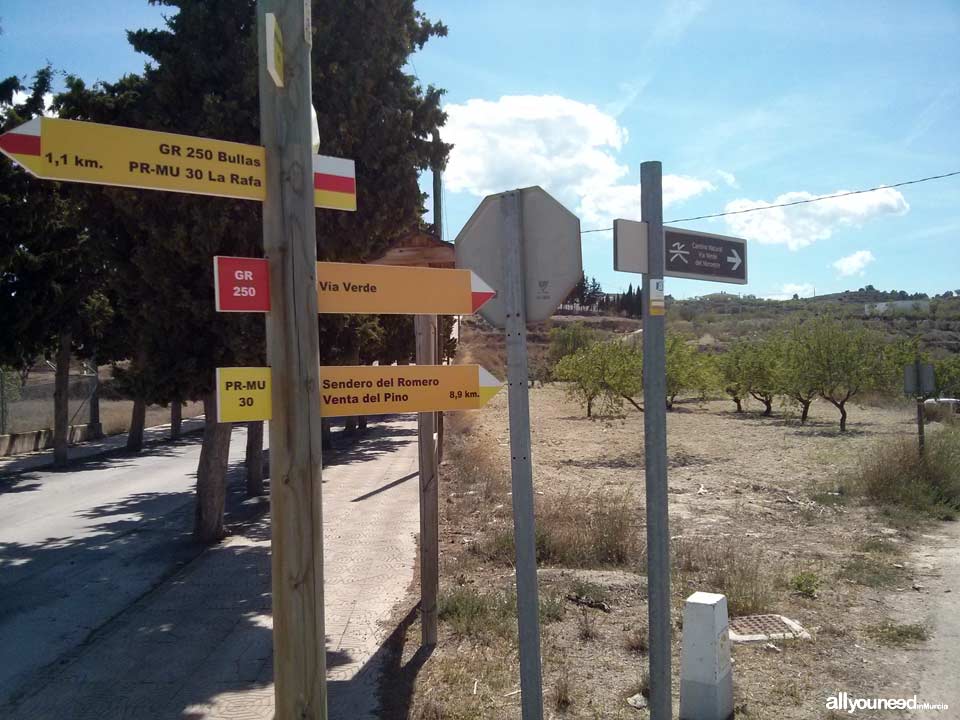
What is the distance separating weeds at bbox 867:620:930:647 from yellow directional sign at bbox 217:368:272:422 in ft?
16.6

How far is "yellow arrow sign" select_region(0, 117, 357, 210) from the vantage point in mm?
2762

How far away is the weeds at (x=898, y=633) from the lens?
593 cm

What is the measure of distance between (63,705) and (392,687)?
6.81ft

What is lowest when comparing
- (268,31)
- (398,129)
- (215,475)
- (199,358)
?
(215,475)

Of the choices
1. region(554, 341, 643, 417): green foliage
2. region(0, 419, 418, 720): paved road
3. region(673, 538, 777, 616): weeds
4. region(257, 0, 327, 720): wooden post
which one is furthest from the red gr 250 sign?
region(554, 341, 643, 417): green foliage

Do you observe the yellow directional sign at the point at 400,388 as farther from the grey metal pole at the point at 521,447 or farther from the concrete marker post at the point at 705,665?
the concrete marker post at the point at 705,665

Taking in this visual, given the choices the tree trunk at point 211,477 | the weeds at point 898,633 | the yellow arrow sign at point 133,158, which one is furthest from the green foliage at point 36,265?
the weeds at point 898,633

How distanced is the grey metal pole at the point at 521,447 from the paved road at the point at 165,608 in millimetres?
1816

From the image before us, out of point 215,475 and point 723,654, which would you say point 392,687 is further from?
point 215,475

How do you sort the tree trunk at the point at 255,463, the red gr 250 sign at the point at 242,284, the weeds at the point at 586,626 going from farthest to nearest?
the tree trunk at the point at 255,463 < the weeds at the point at 586,626 < the red gr 250 sign at the point at 242,284

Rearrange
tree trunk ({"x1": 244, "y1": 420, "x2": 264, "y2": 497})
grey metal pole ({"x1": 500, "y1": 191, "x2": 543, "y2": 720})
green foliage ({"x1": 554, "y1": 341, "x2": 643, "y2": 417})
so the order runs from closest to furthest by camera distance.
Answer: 1. grey metal pole ({"x1": 500, "y1": 191, "x2": 543, "y2": 720})
2. tree trunk ({"x1": 244, "y1": 420, "x2": 264, "y2": 497})
3. green foliage ({"x1": 554, "y1": 341, "x2": 643, "y2": 417})

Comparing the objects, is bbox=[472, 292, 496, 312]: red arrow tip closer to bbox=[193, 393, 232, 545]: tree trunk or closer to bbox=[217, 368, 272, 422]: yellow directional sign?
bbox=[217, 368, 272, 422]: yellow directional sign

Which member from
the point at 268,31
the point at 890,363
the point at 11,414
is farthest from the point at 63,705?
the point at 890,363

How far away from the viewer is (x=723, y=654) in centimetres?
462
